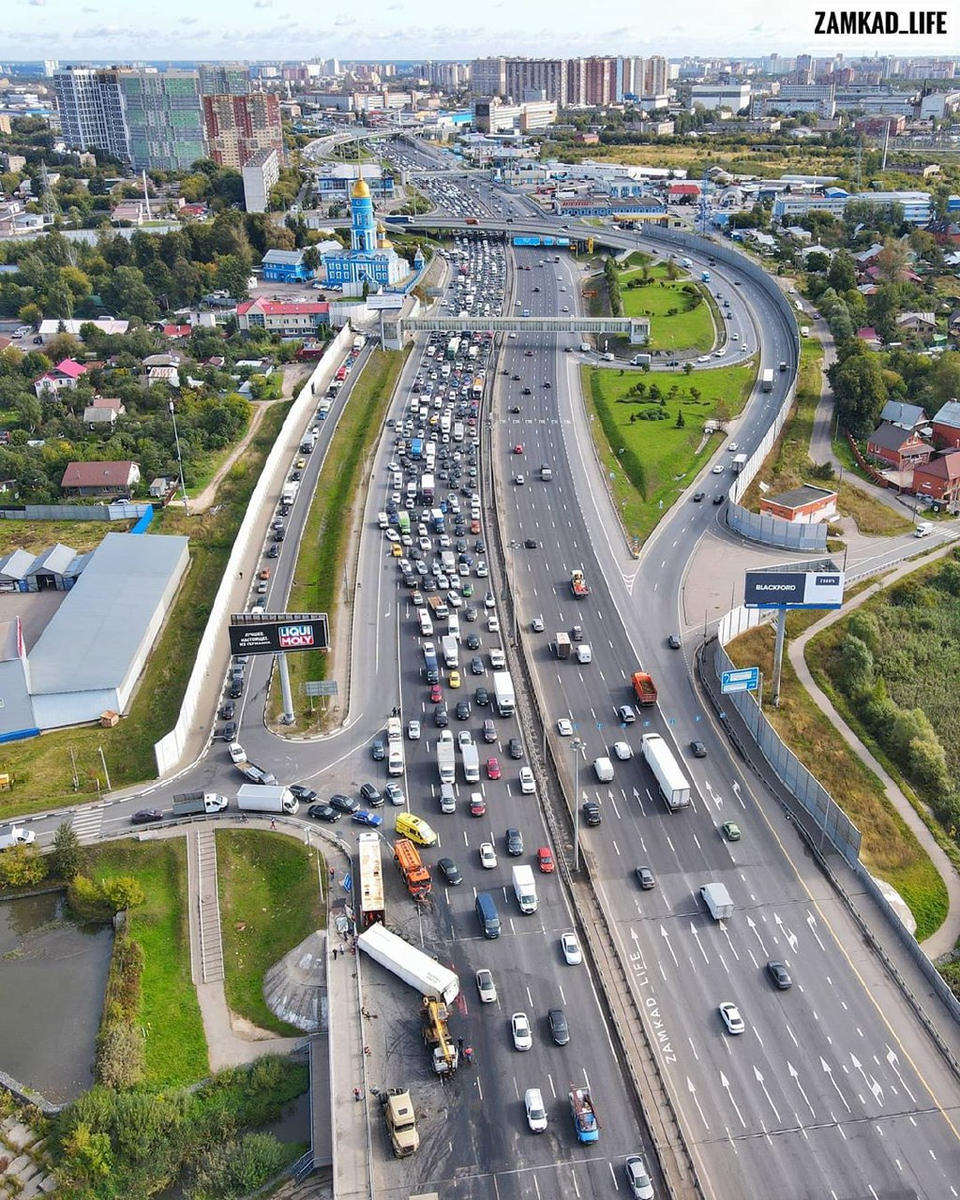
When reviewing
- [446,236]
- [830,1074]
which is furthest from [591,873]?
[446,236]

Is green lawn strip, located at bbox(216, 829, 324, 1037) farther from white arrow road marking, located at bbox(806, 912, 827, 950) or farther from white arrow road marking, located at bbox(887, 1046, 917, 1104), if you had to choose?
white arrow road marking, located at bbox(887, 1046, 917, 1104)

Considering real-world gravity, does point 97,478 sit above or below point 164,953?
above

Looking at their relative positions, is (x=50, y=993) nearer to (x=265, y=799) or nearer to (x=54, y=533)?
(x=265, y=799)

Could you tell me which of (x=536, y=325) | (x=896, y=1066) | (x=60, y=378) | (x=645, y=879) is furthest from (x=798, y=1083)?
(x=536, y=325)

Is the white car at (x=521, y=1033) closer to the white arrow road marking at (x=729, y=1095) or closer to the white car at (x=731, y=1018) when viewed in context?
the white arrow road marking at (x=729, y=1095)

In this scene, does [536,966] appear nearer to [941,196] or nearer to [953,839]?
[953,839]

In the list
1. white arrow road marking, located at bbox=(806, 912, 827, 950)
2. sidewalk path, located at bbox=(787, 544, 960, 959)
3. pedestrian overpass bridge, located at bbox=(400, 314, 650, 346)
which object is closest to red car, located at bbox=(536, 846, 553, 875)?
white arrow road marking, located at bbox=(806, 912, 827, 950)
